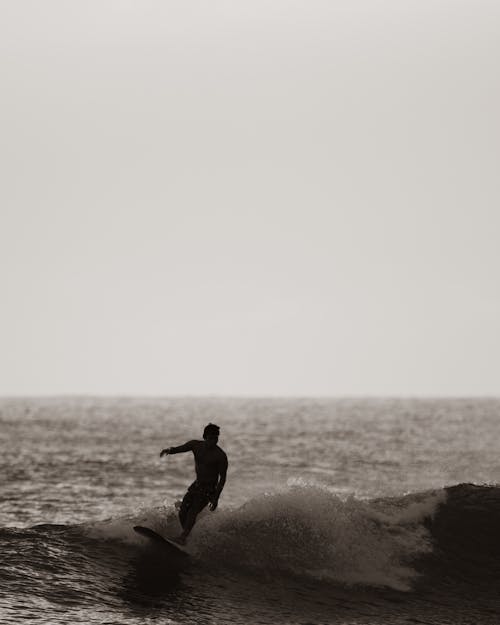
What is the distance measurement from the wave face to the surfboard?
240mm

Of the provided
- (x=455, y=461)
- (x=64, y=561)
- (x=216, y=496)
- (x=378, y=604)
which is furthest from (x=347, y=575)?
(x=455, y=461)

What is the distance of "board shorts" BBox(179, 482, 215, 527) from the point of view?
51.3 ft

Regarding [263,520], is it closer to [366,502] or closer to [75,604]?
[366,502]

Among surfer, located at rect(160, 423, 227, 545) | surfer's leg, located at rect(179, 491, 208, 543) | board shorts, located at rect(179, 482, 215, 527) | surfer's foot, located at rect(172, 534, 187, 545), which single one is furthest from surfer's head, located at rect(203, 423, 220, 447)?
surfer's foot, located at rect(172, 534, 187, 545)

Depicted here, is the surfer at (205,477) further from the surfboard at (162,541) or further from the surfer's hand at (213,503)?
the surfboard at (162,541)

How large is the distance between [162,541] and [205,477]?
1231 millimetres

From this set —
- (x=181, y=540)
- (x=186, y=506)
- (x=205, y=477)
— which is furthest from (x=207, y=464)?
(x=181, y=540)

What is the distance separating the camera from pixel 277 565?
16.0m

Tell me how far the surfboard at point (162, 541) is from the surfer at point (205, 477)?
0.31m

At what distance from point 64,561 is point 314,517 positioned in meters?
4.38

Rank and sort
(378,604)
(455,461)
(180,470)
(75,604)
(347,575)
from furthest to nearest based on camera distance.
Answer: (455,461)
(180,470)
(347,575)
(378,604)
(75,604)

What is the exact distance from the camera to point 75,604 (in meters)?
13.5

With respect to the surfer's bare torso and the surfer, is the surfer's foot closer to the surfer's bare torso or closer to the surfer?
the surfer

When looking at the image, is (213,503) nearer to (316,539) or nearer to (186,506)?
(186,506)
